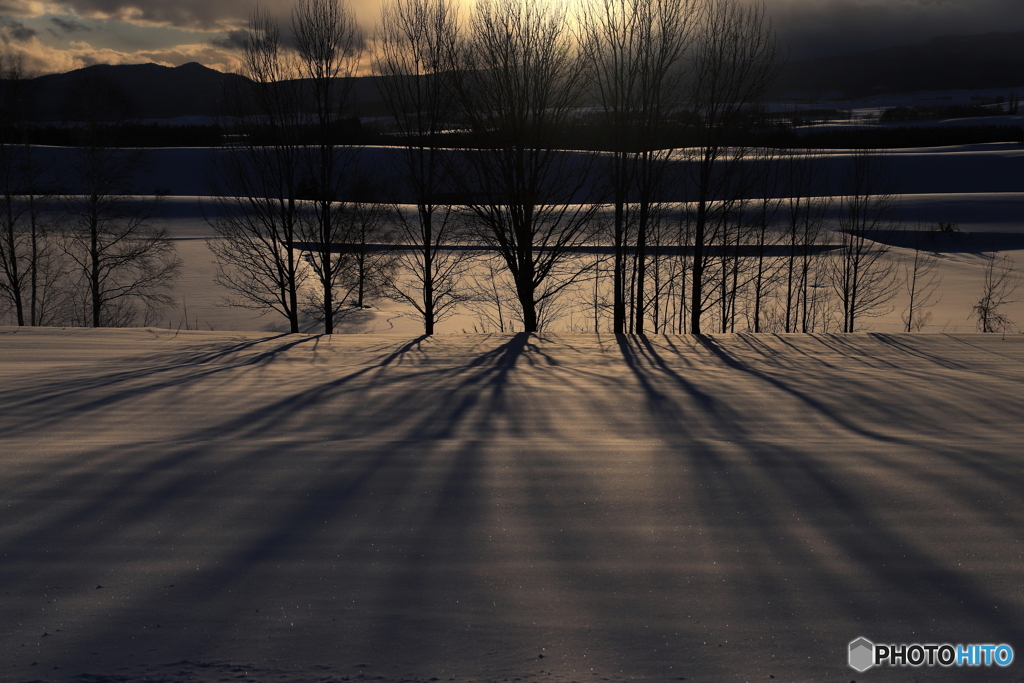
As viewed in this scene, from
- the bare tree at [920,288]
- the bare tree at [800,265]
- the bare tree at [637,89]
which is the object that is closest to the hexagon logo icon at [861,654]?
the bare tree at [637,89]

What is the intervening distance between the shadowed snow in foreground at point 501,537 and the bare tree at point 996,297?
14078 mm

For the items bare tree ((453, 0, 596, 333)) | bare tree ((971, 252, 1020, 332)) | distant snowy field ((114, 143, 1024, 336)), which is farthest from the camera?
distant snowy field ((114, 143, 1024, 336))

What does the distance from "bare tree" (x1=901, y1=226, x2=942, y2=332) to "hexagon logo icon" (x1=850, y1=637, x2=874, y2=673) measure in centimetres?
1712

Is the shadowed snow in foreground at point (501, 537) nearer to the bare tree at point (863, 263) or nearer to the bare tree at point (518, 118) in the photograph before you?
the bare tree at point (518, 118)

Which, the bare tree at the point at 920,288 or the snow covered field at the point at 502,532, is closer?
the snow covered field at the point at 502,532

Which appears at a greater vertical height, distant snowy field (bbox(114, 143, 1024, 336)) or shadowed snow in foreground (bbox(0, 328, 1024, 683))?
distant snowy field (bbox(114, 143, 1024, 336))

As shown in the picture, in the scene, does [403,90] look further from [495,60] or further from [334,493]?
[334,493]

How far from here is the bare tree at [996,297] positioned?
17141 millimetres

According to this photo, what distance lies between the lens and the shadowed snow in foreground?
2.36m

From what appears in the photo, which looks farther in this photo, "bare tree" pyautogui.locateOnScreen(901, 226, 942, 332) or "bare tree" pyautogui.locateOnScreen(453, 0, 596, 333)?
"bare tree" pyautogui.locateOnScreen(901, 226, 942, 332)

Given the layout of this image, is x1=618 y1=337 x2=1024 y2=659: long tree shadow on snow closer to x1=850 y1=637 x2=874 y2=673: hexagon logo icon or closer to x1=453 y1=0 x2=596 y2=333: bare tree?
x1=850 y1=637 x2=874 y2=673: hexagon logo icon

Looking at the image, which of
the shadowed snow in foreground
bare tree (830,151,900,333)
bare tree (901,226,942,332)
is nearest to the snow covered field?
the shadowed snow in foreground

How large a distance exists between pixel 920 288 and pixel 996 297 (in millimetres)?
3786

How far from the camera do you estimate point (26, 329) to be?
10.4 metres
